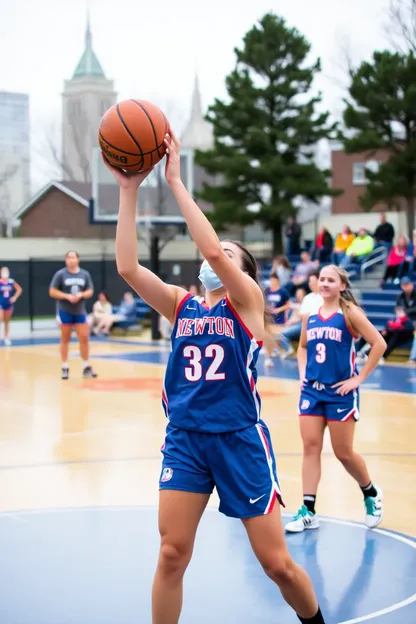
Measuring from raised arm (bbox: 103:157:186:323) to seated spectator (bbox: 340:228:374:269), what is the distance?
2028 centimetres

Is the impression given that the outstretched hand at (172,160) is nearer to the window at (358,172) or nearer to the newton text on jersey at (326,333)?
the newton text on jersey at (326,333)

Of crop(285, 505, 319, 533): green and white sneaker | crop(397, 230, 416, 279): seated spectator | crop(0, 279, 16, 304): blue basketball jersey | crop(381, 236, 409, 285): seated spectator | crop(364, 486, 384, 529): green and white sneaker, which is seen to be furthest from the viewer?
crop(0, 279, 16, 304): blue basketball jersey

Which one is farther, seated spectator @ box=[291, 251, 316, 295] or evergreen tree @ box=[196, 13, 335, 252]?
evergreen tree @ box=[196, 13, 335, 252]

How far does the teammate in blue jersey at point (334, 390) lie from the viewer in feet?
20.9

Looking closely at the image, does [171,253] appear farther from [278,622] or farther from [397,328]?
[278,622]

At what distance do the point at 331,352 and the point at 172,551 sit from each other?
294cm

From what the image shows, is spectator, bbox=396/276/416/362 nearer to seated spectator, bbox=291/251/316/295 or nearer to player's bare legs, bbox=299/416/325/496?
seated spectator, bbox=291/251/316/295

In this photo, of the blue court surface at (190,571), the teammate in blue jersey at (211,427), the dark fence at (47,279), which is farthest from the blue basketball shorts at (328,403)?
the dark fence at (47,279)

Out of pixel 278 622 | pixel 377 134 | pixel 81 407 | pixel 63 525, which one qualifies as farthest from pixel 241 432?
pixel 377 134

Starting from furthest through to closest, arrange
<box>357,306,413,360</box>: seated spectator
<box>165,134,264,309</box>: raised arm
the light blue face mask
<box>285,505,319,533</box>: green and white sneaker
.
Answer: <box>357,306,413,360</box>: seated spectator < <box>285,505,319,533</box>: green and white sneaker < the light blue face mask < <box>165,134,264,309</box>: raised arm

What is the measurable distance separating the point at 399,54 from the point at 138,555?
1063 inches

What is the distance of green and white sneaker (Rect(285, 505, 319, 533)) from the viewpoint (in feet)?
20.7

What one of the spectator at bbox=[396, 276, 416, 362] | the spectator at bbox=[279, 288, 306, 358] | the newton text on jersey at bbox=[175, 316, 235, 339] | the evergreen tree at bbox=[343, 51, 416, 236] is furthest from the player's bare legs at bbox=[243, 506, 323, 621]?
the evergreen tree at bbox=[343, 51, 416, 236]

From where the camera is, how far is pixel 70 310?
579 inches
